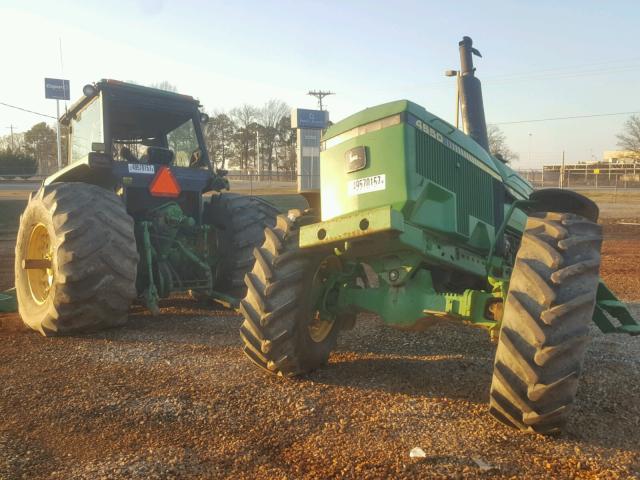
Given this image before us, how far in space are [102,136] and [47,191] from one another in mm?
1015

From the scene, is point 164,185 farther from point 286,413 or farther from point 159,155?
point 286,413

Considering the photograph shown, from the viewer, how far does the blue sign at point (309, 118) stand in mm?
24234

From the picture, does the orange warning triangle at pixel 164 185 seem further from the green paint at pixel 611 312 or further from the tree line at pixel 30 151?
the tree line at pixel 30 151

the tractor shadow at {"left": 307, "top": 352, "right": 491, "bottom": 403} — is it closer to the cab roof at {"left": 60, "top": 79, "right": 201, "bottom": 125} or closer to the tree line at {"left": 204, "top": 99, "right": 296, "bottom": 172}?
the cab roof at {"left": 60, "top": 79, "right": 201, "bottom": 125}

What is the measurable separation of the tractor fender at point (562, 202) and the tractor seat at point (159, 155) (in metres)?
4.68

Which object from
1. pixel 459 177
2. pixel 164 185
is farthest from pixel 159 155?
pixel 459 177

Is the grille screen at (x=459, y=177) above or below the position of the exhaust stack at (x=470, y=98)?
below

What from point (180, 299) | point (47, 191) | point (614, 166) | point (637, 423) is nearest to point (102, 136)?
point (47, 191)

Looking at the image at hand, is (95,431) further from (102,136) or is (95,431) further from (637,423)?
(102,136)

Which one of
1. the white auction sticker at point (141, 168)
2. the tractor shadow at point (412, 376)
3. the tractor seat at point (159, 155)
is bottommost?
the tractor shadow at point (412, 376)

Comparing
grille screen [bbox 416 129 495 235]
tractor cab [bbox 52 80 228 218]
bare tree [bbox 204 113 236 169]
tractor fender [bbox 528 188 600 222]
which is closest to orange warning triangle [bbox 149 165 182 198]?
tractor cab [bbox 52 80 228 218]

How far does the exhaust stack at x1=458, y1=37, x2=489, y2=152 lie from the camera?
5.66 meters

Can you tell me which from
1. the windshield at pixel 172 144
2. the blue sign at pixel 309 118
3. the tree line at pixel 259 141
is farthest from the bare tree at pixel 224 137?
the windshield at pixel 172 144

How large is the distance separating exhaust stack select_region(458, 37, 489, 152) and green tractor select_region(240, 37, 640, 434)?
2.46 ft
